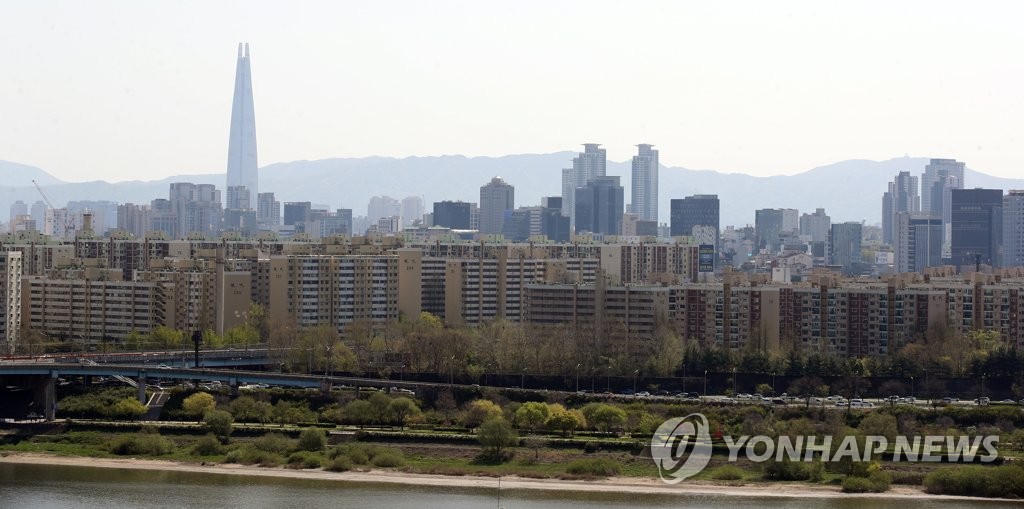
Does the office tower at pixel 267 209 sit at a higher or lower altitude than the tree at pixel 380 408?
higher

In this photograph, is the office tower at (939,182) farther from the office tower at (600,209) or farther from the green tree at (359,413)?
the green tree at (359,413)

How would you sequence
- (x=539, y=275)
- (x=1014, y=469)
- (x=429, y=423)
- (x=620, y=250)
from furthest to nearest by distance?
(x=620, y=250) → (x=539, y=275) → (x=429, y=423) → (x=1014, y=469)

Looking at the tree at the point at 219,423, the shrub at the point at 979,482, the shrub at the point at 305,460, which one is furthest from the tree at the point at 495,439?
the shrub at the point at 979,482

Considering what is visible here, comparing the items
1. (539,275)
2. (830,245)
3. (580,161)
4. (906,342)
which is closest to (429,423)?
(906,342)

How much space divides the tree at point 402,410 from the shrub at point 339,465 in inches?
149

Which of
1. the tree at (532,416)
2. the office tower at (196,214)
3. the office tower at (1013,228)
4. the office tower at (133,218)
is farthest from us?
the office tower at (196,214)

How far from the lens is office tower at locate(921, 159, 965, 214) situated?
141500 millimetres

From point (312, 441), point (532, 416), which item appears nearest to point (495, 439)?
point (532, 416)

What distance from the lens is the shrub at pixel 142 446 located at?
35.2 meters

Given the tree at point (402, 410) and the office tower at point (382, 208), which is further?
the office tower at point (382, 208)

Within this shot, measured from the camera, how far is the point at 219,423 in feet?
119

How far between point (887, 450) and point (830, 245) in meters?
94.3

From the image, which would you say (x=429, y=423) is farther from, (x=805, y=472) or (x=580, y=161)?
(x=580, y=161)

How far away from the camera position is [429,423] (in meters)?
37.2
